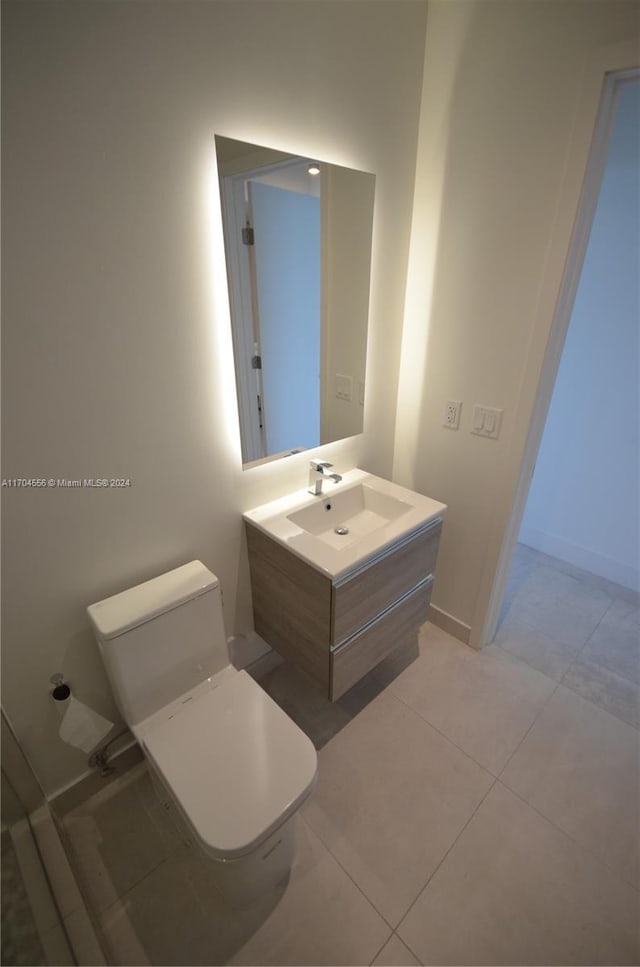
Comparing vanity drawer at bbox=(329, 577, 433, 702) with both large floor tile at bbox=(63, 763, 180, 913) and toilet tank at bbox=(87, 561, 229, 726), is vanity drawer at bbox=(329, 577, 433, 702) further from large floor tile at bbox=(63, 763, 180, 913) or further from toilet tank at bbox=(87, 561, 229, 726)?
large floor tile at bbox=(63, 763, 180, 913)

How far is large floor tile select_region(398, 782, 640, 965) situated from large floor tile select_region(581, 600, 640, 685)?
2.98 ft

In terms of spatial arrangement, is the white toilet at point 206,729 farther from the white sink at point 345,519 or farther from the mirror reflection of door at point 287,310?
the mirror reflection of door at point 287,310

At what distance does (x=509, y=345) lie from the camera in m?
1.53

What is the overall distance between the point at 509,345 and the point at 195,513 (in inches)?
51.4

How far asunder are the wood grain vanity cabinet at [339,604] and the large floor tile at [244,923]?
1.71ft

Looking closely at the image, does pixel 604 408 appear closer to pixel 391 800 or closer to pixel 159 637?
pixel 391 800

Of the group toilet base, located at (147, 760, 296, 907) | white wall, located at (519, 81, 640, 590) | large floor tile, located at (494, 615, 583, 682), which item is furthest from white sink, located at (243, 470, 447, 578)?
white wall, located at (519, 81, 640, 590)

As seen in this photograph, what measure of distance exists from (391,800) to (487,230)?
2.07 metres

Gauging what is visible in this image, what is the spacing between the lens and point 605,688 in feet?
6.04

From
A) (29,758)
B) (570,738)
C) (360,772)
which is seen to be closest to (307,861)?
(360,772)

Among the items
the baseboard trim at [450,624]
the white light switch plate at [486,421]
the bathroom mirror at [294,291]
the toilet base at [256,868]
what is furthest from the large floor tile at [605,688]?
the bathroom mirror at [294,291]

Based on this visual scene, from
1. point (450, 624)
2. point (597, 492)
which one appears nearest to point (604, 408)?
point (597, 492)

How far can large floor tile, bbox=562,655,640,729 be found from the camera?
175 centimetres

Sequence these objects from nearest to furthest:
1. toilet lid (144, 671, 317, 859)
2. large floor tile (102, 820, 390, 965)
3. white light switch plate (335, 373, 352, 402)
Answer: toilet lid (144, 671, 317, 859), large floor tile (102, 820, 390, 965), white light switch plate (335, 373, 352, 402)
